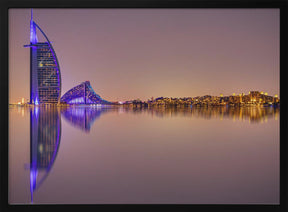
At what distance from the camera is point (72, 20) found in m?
2.90

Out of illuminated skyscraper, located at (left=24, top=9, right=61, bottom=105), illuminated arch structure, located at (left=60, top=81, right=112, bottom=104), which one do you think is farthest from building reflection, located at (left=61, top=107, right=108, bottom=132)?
illuminated skyscraper, located at (left=24, top=9, right=61, bottom=105)

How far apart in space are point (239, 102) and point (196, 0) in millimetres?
1944

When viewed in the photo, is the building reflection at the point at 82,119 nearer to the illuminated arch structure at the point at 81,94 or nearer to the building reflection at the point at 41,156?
the illuminated arch structure at the point at 81,94

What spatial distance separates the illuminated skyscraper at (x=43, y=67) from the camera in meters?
3.21

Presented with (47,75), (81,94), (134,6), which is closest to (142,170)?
(134,6)

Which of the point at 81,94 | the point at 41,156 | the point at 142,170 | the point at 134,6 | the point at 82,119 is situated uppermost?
the point at 134,6

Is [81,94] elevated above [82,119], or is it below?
above

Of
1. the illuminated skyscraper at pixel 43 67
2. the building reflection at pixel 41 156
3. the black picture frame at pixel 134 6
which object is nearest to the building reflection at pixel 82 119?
the illuminated skyscraper at pixel 43 67

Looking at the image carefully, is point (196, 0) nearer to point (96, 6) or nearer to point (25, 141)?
point (96, 6)

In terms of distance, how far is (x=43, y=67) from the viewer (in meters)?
3.80

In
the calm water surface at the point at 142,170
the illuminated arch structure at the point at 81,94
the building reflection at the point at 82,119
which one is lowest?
the calm water surface at the point at 142,170

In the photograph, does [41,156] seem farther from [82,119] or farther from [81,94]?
[82,119]

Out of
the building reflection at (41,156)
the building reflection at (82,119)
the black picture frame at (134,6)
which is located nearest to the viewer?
the black picture frame at (134,6)

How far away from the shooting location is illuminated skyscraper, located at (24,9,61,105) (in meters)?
3.21
